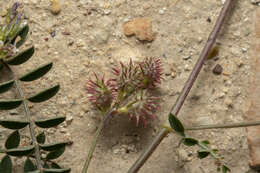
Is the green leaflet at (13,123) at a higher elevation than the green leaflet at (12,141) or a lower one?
higher

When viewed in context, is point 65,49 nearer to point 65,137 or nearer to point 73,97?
point 73,97

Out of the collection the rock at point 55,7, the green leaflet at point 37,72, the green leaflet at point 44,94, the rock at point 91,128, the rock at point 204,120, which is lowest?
the rock at point 204,120

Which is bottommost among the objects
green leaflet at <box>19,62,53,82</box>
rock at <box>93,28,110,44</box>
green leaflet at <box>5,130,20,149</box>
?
green leaflet at <box>5,130,20,149</box>

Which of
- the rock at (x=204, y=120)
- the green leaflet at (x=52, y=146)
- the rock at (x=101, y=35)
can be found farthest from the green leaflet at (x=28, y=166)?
the rock at (x=204, y=120)

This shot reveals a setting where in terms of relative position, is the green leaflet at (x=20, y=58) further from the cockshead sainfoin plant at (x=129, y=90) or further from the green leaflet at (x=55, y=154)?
the green leaflet at (x=55, y=154)

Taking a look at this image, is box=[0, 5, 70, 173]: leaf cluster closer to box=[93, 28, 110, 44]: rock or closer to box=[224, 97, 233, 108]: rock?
box=[93, 28, 110, 44]: rock

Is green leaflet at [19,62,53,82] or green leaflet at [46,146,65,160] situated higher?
green leaflet at [19,62,53,82]

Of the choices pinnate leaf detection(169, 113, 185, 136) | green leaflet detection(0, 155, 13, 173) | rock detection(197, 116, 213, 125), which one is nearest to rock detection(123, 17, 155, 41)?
rock detection(197, 116, 213, 125)

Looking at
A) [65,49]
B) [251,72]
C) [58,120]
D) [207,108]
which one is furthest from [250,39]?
[58,120]
